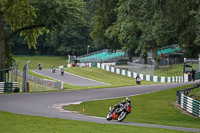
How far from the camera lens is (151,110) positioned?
2506 centimetres

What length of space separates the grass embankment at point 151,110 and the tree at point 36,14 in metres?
10.9

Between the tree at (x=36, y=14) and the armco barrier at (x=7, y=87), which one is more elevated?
the tree at (x=36, y=14)

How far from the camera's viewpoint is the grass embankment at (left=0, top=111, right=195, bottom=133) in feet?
50.4

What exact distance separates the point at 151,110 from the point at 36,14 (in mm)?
16657

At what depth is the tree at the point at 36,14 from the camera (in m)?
35.2

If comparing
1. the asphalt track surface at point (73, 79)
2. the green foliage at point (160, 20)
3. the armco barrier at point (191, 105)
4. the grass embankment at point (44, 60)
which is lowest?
the asphalt track surface at point (73, 79)

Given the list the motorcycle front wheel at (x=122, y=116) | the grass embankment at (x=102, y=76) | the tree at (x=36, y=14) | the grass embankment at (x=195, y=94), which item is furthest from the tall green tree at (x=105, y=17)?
the motorcycle front wheel at (x=122, y=116)

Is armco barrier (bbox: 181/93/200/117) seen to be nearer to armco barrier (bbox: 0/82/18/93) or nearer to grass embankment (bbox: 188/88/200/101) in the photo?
grass embankment (bbox: 188/88/200/101)

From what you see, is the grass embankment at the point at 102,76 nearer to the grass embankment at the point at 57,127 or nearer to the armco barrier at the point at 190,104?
the armco barrier at the point at 190,104

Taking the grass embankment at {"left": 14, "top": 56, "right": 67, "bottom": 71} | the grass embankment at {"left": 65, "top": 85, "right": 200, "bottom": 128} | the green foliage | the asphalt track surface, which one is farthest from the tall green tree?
the green foliage

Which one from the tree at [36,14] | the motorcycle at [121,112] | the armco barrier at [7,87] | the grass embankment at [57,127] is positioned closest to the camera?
the grass embankment at [57,127]

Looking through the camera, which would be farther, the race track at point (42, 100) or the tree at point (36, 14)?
the tree at point (36, 14)

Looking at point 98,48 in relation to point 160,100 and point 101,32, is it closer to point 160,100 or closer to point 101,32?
point 101,32

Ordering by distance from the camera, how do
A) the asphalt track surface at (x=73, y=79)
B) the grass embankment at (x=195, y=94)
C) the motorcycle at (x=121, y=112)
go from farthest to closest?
the asphalt track surface at (x=73, y=79), the grass embankment at (x=195, y=94), the motorcycle at (x=121, y=112)
